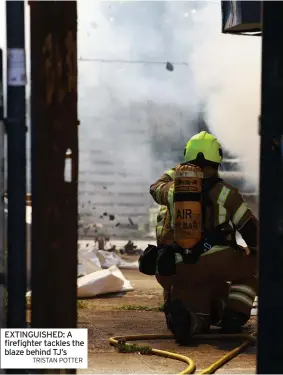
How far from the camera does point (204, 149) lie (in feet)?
20.6

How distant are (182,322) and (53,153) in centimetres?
273

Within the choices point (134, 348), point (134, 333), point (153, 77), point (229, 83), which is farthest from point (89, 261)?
point (153, 77)

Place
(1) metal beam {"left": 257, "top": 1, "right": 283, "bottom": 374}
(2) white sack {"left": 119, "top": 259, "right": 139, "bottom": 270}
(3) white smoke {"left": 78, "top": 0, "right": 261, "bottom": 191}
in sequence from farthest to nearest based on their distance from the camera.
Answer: (3) white smoke {"left": 78, "top": 0, "right": 261, "bottom": 191}, (2) white sack {"left": 119, "top": 259, "right": 139, "bottom": 270}, (1) metal beam {"left": 257, "top": 1, "right": 283, "bottom": 374}

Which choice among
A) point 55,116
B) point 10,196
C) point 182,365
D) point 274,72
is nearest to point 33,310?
point 10,196

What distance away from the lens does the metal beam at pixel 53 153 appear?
132 inches

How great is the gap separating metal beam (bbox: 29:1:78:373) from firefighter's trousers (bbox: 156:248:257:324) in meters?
2.77

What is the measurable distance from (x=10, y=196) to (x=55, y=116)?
0.38m

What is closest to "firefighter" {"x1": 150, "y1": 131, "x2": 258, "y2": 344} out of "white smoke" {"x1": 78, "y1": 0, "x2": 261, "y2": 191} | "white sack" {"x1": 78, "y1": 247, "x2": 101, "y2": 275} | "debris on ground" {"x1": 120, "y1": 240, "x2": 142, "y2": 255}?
"white sack" {"x1": 78, "y1": 247, "x2": 101, "y2": 275}

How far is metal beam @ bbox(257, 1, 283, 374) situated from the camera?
3320mm

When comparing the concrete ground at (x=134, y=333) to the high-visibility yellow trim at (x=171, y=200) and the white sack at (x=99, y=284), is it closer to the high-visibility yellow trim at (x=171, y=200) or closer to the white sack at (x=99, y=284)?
the white sack at (x=99, y=284)

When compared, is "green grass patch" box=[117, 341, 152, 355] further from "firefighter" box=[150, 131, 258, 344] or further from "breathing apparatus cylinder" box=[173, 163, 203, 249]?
"breathing apparatus cylinder" box=[173, 163, 203, 249]

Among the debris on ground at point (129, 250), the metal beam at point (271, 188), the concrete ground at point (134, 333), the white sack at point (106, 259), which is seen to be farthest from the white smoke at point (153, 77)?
the metal beam at point (271, 188)

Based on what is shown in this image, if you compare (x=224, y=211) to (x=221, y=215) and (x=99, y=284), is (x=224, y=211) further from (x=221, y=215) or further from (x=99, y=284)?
(x=99, y=284)

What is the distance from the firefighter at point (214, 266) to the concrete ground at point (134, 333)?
272 millimetres
